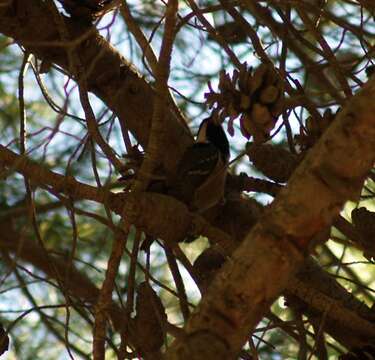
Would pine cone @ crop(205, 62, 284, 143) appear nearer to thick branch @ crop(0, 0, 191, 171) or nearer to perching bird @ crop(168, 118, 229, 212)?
perching bird @ crop(168, 118, 229, 212)

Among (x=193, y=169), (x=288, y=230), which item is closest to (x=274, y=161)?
(x=193, y=169)

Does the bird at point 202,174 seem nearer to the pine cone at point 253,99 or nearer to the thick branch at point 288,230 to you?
the pine cone at point 253,99

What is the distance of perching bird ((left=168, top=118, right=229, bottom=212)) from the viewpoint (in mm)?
2062

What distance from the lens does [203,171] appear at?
241 cm

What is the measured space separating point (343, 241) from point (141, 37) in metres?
0.67

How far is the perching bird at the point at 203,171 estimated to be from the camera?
2.06 m

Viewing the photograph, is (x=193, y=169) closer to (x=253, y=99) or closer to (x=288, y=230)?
(x=253, y=99)

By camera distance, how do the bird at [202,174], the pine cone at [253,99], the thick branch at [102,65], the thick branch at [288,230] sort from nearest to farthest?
the thick branch at [288,230]
the pine cone at [253,99]
the thick branch at [102,65]
the bird at [202,174]

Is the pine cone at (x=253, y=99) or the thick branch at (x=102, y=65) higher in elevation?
the thick branch at (x=102, y=65)

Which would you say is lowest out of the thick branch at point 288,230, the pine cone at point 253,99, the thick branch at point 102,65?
the thick branch at point 288,230

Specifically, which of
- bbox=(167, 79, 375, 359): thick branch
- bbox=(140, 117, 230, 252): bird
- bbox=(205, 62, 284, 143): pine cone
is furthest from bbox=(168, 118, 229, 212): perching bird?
bbox=(167, 79, 375, 359): thick branch

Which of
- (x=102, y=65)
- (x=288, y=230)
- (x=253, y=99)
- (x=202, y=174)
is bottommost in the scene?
(x=288, y=230)

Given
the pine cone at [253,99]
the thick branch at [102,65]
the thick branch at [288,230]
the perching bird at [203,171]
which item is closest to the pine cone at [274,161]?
the perching bird at [203,171]

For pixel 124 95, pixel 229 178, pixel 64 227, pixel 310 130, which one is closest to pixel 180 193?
pixel 229 178
